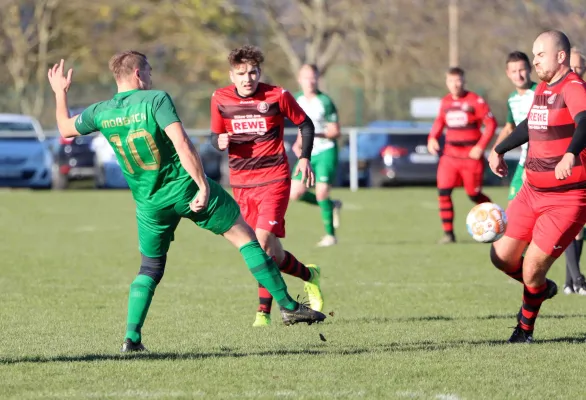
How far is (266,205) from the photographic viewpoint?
349 inches

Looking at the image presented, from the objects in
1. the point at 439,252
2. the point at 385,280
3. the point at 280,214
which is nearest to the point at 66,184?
the point at 439,252

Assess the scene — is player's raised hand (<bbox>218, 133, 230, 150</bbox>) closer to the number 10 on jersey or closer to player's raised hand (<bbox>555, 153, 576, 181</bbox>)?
the number 10 on jersey

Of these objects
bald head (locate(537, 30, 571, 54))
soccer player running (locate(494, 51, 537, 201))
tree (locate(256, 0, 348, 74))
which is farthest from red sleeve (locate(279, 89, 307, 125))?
tree (locate(256, 0, 348, 74))

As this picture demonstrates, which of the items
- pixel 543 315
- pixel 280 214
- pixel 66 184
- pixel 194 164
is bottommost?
pixel 66 184

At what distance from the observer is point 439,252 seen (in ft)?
46.6

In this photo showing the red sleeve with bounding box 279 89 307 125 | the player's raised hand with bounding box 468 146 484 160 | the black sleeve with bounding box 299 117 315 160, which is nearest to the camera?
the black sleeve with bounding box 299 117 315 160

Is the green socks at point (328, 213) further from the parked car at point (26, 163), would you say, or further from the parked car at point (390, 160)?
the parked car at point (26, 163)

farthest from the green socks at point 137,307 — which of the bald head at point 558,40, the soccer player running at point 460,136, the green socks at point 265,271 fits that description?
the soccer player running at point 460,136

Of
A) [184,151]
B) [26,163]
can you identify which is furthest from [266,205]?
[26,163]

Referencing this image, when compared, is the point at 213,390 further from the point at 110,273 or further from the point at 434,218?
the point at 434,218

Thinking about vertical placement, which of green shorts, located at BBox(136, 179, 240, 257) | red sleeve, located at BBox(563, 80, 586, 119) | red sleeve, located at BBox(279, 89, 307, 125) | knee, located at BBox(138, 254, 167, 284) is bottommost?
knee, located at BBox(138, 254, 167, 284)

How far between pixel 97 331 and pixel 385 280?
4.00m

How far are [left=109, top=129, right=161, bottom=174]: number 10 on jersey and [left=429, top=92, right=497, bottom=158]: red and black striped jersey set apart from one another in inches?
323

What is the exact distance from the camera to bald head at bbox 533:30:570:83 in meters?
7.18
